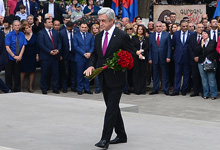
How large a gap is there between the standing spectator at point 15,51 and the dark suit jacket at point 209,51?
485 centimetres

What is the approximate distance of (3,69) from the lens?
1606 centimetres

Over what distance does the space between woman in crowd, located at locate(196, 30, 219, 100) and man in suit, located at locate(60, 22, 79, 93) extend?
3617mm

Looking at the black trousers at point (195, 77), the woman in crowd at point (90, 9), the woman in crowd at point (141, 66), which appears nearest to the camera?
the black trousers at point (195, 77)

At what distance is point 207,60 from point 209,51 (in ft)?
0.83

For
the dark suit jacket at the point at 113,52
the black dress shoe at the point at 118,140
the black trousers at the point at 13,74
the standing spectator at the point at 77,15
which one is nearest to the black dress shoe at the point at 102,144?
the black dress shoe at the point at 118,140

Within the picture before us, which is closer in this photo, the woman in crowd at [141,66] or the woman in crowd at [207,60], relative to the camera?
the woman in crowd at [207,60]

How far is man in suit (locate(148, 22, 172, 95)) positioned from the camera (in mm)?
15539

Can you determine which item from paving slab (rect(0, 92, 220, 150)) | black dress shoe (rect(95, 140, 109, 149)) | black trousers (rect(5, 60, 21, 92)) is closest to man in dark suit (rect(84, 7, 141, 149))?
black dress shoe (rect(95, 140, 109, 149))

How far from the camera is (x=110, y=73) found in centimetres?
772

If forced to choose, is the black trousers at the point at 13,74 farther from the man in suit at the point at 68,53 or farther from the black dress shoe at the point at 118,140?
the black dress shoe at the point at 118,140

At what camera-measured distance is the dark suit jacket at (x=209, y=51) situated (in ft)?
48.0

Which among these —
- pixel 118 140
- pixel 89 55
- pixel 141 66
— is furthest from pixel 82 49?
pixel 118 140

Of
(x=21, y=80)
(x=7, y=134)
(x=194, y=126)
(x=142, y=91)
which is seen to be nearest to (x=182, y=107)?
(x=142, y=91)

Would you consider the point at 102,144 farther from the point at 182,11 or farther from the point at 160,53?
the point at 182,11
